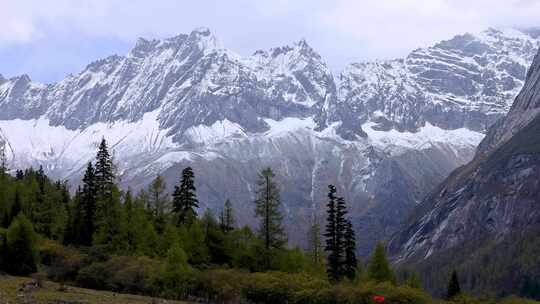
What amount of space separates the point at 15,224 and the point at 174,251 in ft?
52.9

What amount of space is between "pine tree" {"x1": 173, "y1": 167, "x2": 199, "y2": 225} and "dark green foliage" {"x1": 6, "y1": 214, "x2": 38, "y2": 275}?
1007 inches

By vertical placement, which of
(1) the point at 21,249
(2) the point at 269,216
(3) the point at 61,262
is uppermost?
(2) the point at 269,216

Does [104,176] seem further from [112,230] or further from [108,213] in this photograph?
[112,230]

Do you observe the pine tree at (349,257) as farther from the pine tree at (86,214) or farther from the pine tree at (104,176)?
the pine tree at (86,214)

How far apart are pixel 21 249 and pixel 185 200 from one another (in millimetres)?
29718

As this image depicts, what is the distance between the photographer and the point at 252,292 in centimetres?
7019

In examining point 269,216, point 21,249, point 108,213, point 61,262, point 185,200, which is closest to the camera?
point 21,249

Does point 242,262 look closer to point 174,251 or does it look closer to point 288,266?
point 288,266

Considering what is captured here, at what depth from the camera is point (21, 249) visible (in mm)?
72062

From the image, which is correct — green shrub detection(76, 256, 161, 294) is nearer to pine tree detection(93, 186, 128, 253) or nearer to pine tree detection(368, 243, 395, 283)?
pine tree detection(93, 186, 128, 253)

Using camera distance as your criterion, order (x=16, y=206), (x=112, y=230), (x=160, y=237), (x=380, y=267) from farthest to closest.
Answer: (x=16, y=206) < (x=380, y=267) < (x=112, y=230) < (x=160, y=237)

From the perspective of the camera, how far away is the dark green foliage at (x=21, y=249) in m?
70.8

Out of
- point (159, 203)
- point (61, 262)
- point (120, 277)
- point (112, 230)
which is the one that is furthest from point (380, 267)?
point (61, 262)

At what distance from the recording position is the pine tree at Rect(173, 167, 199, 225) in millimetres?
96000
